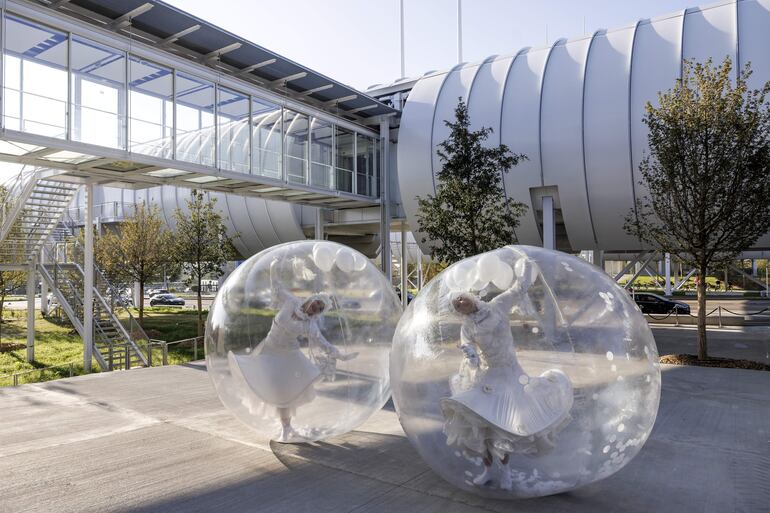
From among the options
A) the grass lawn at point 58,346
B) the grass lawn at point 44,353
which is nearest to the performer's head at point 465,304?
the grass lawn at point 58,346

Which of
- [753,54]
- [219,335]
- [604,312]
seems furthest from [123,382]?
[753,54]

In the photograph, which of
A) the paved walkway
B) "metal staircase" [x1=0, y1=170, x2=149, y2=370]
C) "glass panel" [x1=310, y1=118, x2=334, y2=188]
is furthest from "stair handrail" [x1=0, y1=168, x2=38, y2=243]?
the paved walkway

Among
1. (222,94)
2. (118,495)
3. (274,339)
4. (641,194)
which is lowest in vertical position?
(118,495)

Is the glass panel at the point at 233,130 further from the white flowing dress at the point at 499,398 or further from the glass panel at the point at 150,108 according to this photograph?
the white flowing dress at the point at 499,398

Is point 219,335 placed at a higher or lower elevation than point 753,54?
lower

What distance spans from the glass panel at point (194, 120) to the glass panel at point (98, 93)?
150 cm

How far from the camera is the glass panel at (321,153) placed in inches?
746

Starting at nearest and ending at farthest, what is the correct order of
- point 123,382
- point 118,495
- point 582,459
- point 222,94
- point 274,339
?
1. point 582,459
2. point 118,495
3. point 274,339
4. point 123,382
5. point 222,94

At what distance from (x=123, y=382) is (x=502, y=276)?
829cm

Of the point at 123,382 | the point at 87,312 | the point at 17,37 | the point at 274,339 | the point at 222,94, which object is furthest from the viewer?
the point at 222,94

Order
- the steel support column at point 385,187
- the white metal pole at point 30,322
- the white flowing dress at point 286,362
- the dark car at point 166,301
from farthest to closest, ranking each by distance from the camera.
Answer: the dark car at point 166,301, the steel support column at point 385,187, the white metal pole at point 30,322, the white flowing dress at point 286,362

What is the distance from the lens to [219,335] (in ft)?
19.2

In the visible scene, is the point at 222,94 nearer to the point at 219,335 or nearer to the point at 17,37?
the point at 17,37

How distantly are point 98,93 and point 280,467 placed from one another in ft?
34.6
